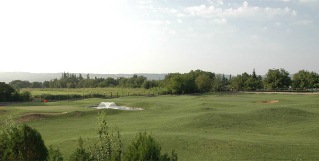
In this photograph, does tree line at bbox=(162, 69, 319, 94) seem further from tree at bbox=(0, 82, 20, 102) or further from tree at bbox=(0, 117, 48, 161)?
tree at bbox=(0, 117, 48, 161)

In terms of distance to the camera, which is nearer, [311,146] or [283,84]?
[311,146]

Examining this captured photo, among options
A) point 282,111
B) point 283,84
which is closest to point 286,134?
Result: point 282,111

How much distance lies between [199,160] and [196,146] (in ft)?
8.84

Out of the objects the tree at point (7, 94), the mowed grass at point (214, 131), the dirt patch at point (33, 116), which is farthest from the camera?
the tree at point (7, 94)

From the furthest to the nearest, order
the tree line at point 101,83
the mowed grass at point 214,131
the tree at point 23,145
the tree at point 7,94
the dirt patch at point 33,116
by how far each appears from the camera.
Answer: the tree line at point 101,83 < the tree at point 7,94 < the dirt patch at point 33,116 < the mowed grass at point 214,131 < the tree at point 23,145

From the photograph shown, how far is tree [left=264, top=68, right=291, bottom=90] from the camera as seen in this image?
10425 cm

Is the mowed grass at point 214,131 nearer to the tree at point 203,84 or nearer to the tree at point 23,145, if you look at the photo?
the tree at point 23,145

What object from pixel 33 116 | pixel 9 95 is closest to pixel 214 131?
pixel 33 116

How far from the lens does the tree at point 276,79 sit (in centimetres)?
10425

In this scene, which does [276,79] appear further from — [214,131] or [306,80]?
[214,131]

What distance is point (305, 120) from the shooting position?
3619 cm

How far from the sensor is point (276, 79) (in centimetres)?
10481

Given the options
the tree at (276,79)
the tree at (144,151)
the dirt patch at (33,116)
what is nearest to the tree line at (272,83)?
the tree at (276,79)

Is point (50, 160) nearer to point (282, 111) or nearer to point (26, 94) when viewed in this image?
point (282, 111)
